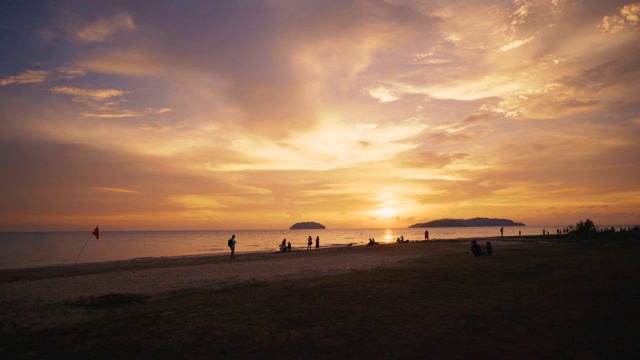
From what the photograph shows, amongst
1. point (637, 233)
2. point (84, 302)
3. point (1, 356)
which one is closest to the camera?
point (1, 356)

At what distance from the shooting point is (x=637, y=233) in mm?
47844

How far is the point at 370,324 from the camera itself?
10172mm

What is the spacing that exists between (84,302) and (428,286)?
1592 cm

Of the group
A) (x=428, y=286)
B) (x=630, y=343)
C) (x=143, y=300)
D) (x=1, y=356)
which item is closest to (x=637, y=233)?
(x=428, y=286)

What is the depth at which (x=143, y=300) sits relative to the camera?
15.9m

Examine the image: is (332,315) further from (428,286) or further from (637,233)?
(637,233)

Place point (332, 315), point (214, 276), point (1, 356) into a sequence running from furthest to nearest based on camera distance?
1. point (214, 276)
2. point (332, 315)
3. point (1, 356)

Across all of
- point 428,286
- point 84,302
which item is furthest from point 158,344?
point 428,286

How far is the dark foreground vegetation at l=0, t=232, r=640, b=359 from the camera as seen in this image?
26.7 ft

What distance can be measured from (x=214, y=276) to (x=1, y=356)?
15.3 m

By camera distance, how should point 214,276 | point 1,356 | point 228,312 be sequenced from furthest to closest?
point 214,276 < point 228,312 < point 1,356

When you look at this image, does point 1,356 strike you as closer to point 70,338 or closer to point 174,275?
point 70,338

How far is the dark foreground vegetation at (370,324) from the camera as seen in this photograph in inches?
320

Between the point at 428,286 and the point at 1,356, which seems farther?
the point at 428,286
